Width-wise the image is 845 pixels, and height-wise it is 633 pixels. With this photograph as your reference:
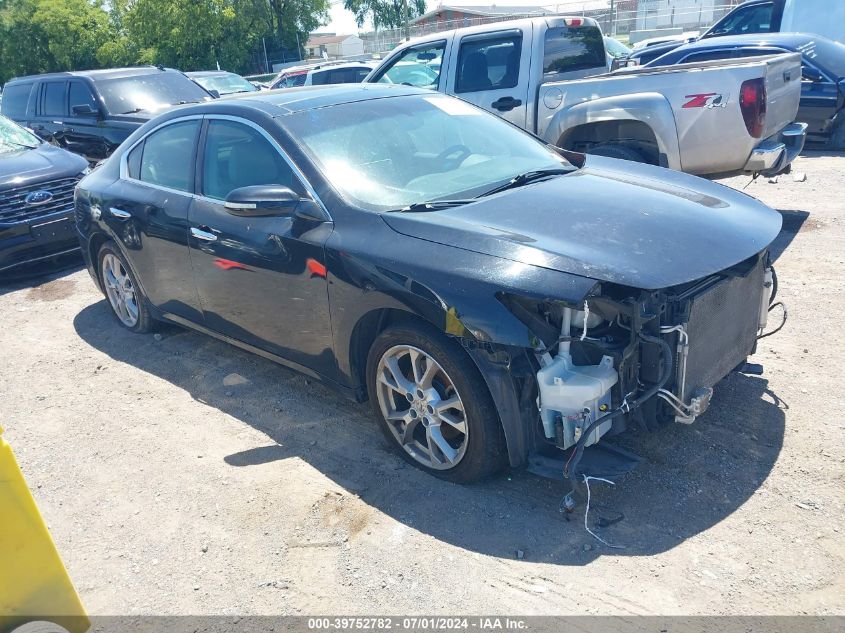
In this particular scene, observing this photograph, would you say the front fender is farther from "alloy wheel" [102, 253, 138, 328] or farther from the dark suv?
the dark suv

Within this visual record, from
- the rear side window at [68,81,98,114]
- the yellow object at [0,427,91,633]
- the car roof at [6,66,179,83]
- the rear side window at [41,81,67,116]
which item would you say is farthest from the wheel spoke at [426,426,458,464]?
the rear side window at [41,81,67,116]

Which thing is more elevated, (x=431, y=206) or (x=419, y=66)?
(x=419, y=66)

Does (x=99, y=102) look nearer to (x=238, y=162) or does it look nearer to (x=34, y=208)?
(x=34, y=208)

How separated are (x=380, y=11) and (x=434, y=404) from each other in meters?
64.6

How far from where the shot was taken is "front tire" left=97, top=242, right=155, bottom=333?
5.71 meters

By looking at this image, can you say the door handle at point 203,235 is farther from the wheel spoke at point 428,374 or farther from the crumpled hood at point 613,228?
the wheel spoke at point 428,374

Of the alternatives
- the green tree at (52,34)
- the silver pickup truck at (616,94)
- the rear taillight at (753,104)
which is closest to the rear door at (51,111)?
the silver pickup truck at (616,94)

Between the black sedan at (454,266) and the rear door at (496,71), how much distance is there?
3.10 m

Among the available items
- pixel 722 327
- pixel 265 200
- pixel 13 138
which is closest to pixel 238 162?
pixel 265 200

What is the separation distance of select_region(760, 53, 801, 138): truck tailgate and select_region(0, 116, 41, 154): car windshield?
7.90 m

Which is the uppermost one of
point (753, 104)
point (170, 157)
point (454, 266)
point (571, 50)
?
point (571, 50)

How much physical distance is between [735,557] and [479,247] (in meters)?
1.65

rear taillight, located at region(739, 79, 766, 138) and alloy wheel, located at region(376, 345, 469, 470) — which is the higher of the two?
rear taillight, located at region(739, 79, 766, 138)

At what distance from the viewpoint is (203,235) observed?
4598 mm
